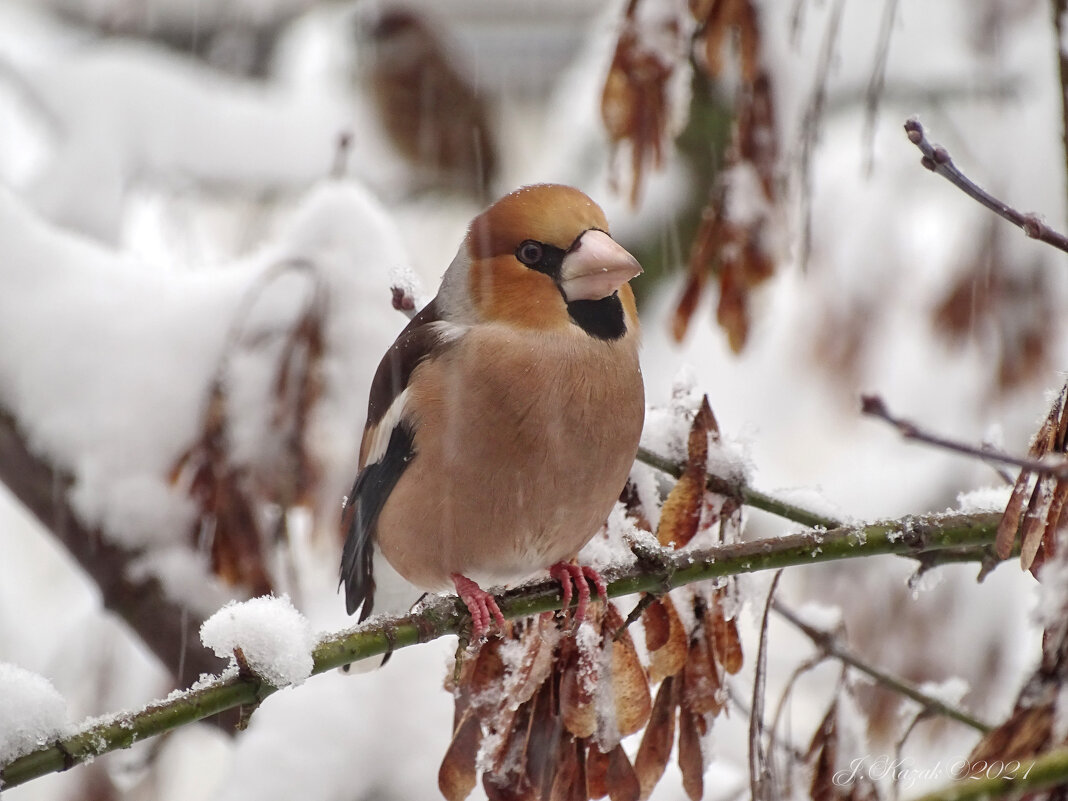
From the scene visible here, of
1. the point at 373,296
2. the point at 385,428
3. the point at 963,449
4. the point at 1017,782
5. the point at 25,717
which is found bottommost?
the point at 1017,782

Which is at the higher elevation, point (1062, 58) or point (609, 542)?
point (1062, 58)

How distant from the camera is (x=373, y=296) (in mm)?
3080

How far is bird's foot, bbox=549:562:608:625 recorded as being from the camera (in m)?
1.90

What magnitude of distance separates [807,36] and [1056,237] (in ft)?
13.4

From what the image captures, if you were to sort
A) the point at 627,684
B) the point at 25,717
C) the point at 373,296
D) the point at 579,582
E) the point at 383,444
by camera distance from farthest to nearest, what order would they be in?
the point at 373,296, the point at 383,444, the point at 579,582, the point at 627,684, the point at 25,717

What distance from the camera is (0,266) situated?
10.4ft

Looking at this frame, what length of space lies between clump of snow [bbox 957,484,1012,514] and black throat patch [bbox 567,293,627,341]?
699mm

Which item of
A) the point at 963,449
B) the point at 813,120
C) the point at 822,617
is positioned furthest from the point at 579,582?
the point at 963,449

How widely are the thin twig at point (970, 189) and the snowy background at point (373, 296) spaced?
0.98ft

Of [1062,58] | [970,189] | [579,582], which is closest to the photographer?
[970,189]

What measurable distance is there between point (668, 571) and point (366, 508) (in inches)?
34.9

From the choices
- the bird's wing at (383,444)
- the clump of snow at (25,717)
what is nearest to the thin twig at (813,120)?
the bird's wing at (383,444)

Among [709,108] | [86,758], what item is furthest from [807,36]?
[86,758]

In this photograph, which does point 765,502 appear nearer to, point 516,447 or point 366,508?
point 516,447
